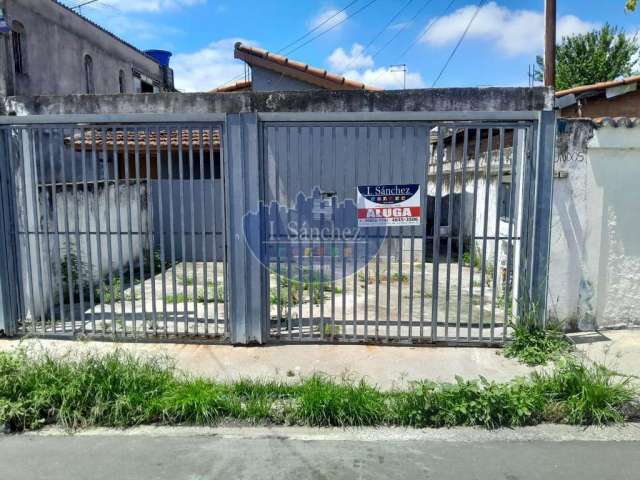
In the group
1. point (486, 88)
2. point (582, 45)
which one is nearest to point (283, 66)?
point (486, 88)

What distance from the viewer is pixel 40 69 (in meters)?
12.7

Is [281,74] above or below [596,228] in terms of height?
above

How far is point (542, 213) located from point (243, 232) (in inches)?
120

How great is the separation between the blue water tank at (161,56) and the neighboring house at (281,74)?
8690mm

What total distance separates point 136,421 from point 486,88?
4879mm

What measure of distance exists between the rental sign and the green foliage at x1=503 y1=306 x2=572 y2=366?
149 centimetres

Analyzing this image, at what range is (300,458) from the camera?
10.4 ft

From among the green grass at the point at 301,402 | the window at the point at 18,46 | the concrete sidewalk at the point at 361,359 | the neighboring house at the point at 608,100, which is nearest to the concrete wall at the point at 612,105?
the neighboring house at the point at 608,100

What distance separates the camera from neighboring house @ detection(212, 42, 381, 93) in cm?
1197

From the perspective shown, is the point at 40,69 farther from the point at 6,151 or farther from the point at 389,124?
the point at 389,124

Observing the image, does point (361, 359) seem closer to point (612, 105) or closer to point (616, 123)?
point (616, 123)

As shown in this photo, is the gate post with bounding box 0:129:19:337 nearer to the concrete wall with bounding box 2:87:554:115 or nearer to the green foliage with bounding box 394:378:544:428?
the concrete wall with bounding box 2:87:554:115

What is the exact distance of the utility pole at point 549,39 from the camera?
9789mm

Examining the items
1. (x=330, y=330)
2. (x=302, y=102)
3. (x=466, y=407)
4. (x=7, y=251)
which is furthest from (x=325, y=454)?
(x=7, y=251)
